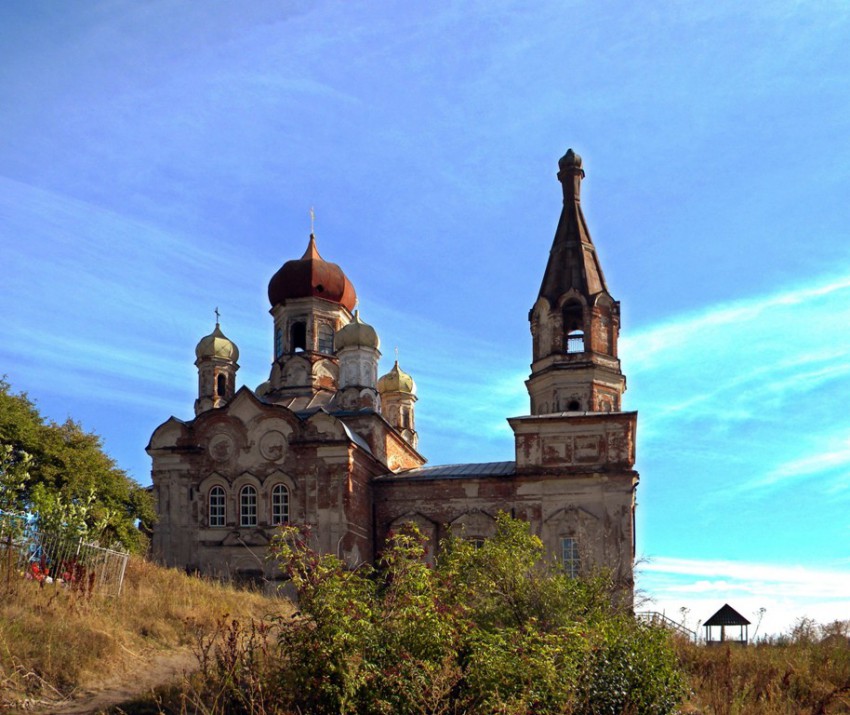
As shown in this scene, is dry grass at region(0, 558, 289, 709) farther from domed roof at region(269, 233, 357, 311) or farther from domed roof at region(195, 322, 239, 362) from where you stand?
domed roof at region(269, 233, 357, 311)

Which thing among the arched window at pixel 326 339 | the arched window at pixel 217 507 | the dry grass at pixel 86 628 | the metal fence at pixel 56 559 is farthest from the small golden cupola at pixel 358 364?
the metal fence at pixel 56 559

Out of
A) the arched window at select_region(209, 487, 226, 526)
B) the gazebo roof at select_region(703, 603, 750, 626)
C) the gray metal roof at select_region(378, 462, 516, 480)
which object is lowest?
the gazebo roof at select_region(703, 603, 750, 626)

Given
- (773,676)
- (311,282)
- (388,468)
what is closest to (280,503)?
(388,468)

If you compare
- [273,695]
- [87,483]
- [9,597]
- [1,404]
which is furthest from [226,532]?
[273,695]

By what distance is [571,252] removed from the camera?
2698cm

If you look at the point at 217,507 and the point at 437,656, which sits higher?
the point at 217,507

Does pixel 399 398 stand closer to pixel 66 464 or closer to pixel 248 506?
pixel 248 506

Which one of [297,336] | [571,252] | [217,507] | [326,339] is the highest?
[571,252]

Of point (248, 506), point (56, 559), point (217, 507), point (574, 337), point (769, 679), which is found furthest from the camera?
point (574, 337)

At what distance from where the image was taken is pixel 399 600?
25.3ft

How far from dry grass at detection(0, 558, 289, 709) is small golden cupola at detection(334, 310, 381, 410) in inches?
512

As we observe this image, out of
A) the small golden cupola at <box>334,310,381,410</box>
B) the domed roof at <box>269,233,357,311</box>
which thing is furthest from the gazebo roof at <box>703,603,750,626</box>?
the domed roof at <box>269,233,357,311</box>

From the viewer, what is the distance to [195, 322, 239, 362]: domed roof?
94.5ft

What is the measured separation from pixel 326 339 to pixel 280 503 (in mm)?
7330
